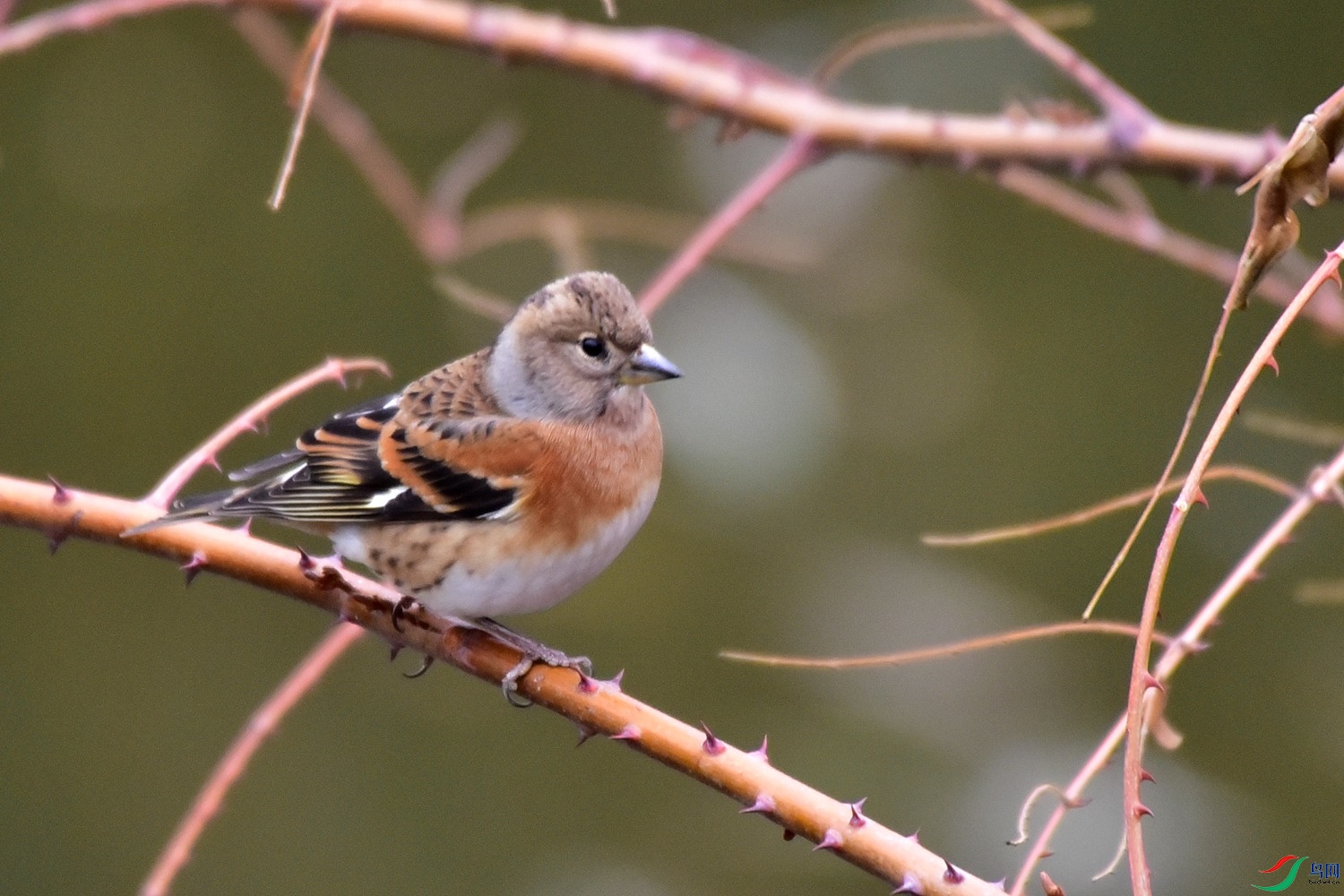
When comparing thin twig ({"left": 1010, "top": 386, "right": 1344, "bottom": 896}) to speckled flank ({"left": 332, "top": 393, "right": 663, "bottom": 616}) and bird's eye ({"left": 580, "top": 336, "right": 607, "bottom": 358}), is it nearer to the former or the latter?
speckled flank ({"left": 332, "top": 393, "right": 663, "bottom": 616})

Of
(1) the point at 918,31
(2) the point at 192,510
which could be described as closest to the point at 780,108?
(1) the point at 918,31

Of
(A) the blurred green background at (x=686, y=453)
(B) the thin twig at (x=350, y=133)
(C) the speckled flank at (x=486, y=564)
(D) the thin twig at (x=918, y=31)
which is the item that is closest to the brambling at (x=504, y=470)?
(C) the speckled flank at (x=486, y=564)

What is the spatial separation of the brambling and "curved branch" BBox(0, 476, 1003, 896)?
170 mm

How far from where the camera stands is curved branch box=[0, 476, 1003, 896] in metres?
1.48

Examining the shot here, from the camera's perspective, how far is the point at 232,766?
1.86 metres

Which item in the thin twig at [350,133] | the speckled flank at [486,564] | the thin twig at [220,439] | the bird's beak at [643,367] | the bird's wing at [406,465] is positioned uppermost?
the thin twig at [350,133]

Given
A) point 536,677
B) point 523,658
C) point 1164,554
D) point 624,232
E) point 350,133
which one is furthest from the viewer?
point 624,232

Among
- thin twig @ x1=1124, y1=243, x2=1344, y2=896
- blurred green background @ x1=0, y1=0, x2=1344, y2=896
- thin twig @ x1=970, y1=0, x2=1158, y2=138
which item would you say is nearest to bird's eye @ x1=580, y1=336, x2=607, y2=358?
thin twig @ x1=970, y1=0, x2=1158, y2=138

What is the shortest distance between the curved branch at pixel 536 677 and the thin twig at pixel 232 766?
0.07 metres

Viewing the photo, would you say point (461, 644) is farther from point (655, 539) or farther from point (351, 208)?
point (351, 208)

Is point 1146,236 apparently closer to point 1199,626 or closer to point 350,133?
point 1199,626

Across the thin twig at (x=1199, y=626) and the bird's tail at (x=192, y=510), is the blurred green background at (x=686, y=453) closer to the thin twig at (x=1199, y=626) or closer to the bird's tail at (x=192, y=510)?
the bird's tail at (x=192, y=510)

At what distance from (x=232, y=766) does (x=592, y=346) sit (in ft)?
3.30

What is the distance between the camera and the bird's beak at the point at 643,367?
2.51 m
